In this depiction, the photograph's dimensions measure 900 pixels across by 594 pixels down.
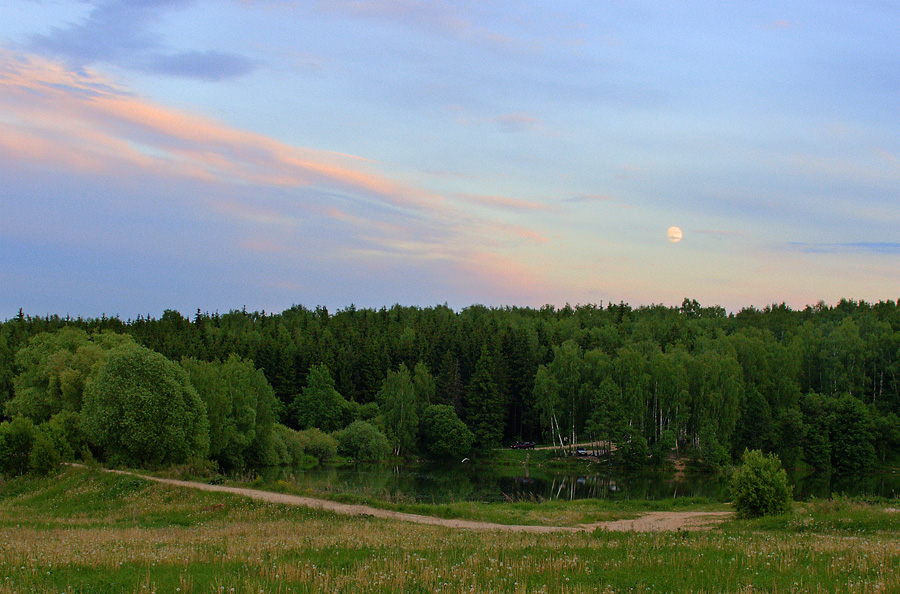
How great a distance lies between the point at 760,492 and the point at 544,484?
123ft

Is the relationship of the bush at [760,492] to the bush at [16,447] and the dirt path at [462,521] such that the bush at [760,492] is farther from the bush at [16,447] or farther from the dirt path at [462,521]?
the bush at [16,447]

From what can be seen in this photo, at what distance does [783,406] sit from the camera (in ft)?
310

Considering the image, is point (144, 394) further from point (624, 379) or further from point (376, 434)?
point (624, 379)

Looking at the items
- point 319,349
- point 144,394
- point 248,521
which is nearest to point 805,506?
point 248,521

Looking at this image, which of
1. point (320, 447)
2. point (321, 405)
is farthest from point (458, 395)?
point (320, 447)

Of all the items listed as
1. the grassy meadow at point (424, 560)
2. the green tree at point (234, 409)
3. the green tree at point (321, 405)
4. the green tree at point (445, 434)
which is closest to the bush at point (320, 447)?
the green tree at point (321, 405)

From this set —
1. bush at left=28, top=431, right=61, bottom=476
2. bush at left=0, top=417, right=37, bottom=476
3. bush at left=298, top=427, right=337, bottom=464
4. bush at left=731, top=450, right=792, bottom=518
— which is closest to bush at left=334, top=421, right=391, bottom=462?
bush at left=298, top=427, right=337, bottom=464

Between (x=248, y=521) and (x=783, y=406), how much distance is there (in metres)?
83.6

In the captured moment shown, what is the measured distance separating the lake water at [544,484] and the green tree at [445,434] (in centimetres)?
733

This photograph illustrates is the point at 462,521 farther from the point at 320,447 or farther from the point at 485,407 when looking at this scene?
the point at 485,407

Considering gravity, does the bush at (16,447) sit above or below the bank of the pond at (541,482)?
above

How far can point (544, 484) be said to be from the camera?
227 feet

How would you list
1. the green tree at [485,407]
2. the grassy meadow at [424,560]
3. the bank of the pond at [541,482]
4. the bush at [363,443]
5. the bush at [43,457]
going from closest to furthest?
the grassy meadow at [424,560]
the bush at [43,457]
the bank of the pond at [541,482]
the bush at [363,443]
the green tree at [485,407]

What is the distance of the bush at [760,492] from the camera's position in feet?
109
